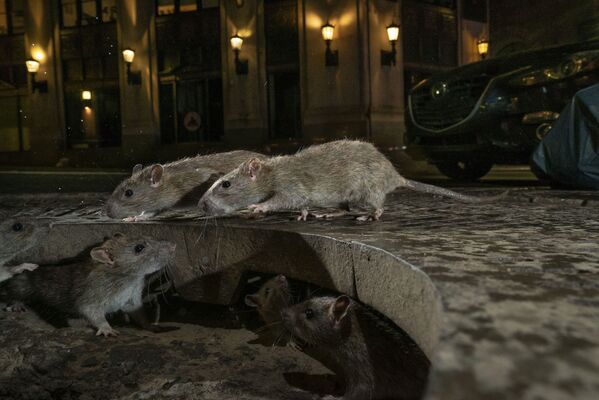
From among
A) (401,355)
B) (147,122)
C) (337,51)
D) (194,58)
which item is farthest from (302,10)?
(401,355)

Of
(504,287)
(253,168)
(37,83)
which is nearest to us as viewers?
(504,287)

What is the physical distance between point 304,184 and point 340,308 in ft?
4.96

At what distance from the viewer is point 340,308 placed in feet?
9.23

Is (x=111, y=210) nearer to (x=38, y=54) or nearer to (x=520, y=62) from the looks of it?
(x=520, y=62)

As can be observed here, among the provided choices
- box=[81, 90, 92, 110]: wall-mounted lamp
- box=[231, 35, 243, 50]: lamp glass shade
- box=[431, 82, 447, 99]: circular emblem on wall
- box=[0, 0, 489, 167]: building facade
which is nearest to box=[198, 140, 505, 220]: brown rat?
box=[431, 82, 447, 99]: circular emblem on wall

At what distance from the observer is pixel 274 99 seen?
2150 cm

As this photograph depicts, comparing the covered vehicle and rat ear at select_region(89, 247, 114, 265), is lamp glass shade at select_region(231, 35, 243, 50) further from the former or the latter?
rat ear at select_region(89, 247, 114, 265)

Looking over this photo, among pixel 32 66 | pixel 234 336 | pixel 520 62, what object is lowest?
pixel 234 336

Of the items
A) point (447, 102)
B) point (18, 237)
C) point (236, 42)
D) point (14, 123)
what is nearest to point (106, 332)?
point (18, 237)

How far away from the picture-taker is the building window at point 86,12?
24.4 meters

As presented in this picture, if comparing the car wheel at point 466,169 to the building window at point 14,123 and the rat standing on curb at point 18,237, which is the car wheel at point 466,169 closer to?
the rat standing on curb at point 18,237

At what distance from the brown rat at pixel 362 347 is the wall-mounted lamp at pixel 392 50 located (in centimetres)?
1775

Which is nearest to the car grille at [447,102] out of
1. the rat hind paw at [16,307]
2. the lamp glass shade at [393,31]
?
the rat hind paw at [16,307]

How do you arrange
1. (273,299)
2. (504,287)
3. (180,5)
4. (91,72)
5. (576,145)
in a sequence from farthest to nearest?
1. (91,72)
2. (180,5)
3. (576,145)
4. (273,299)
5. (504,287)
